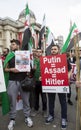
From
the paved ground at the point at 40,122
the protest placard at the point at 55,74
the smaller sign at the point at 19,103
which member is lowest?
the paved ground at the point at 40,122

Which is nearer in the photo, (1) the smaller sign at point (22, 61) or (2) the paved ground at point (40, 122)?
(1) the smaller sign at point (22, 61)

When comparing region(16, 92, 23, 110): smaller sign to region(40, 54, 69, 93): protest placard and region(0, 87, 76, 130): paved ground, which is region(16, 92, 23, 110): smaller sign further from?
region(40, 54, 69, 93): protest placard

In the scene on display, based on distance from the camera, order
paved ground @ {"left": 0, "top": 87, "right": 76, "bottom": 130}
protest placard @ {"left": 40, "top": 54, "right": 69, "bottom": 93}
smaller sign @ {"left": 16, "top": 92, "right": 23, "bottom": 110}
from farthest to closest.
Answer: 1. smaller sign @ {"left": 16, "top": 92, "right": 23, "bottom": 110}
2. paved ground @ {"left": 0, "top": 87, "right": 76, "bottom": 130}
3. protest placard @ {"left": 40, "top": 54, "right": 69, "bottom": 93}

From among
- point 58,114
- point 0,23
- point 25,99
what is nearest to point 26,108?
point 25,99

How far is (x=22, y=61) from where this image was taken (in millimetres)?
4469

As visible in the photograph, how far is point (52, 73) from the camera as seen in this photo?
178 inches

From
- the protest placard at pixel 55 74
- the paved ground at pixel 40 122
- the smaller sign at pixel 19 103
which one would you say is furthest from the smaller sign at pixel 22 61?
the paved ground at pixel 40 122

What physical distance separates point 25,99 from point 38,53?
4.04ft

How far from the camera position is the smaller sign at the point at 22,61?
4.43 metres

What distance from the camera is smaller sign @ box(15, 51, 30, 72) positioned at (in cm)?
443

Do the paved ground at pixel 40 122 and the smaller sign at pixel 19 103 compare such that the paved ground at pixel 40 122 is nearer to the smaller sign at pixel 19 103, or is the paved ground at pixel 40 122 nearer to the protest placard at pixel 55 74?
the smaller sign at pixel 19 103

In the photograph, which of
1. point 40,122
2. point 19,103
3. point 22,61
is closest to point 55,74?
point 22,61

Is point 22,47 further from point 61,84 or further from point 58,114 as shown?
point 58,114

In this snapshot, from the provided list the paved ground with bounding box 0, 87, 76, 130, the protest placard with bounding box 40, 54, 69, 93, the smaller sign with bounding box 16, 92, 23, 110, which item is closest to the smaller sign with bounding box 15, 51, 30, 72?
the protest placard with bounding box 40, 54, 69, 93
